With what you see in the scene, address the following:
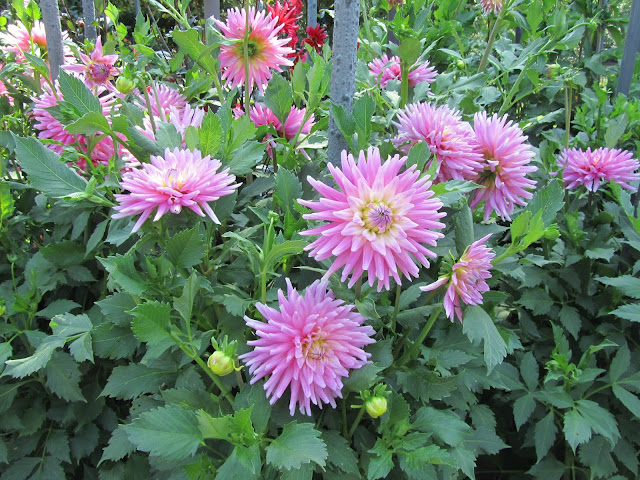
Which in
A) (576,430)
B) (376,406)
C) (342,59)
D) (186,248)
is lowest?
(576,430)

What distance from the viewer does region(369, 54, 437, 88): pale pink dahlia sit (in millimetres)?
1554

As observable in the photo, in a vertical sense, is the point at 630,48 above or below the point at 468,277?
above

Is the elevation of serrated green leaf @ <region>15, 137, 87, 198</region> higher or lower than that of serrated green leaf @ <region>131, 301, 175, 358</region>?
higher

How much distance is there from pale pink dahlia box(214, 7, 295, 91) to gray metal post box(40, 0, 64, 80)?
1.77 ft

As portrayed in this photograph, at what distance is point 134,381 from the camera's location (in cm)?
97

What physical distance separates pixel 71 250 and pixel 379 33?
147 cm

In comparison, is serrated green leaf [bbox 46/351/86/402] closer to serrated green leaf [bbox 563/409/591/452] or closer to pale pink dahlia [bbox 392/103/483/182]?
pale pink dahlia [bbox 392/103/483/182]

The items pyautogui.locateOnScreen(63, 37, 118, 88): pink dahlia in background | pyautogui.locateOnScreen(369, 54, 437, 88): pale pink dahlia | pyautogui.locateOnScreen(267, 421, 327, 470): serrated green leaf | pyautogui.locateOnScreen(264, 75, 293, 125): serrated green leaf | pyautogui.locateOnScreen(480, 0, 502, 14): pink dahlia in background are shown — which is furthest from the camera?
pyautogui.locateOnScreen(480, 0, 502, 14): pink dahlia in background

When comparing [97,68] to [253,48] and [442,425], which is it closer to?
[253,48]

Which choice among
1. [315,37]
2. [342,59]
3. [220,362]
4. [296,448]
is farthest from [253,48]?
[315,37]

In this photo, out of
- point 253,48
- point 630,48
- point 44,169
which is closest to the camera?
point 44,169

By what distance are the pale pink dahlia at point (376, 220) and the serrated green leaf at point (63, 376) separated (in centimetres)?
65

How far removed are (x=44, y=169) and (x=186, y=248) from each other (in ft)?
1.16

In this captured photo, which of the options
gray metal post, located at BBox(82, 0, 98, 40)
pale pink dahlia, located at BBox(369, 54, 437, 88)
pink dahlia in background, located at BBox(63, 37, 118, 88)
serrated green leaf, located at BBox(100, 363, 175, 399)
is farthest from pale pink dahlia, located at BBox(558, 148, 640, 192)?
gray metal post, located at BBox(82, 0, 98, 40)
